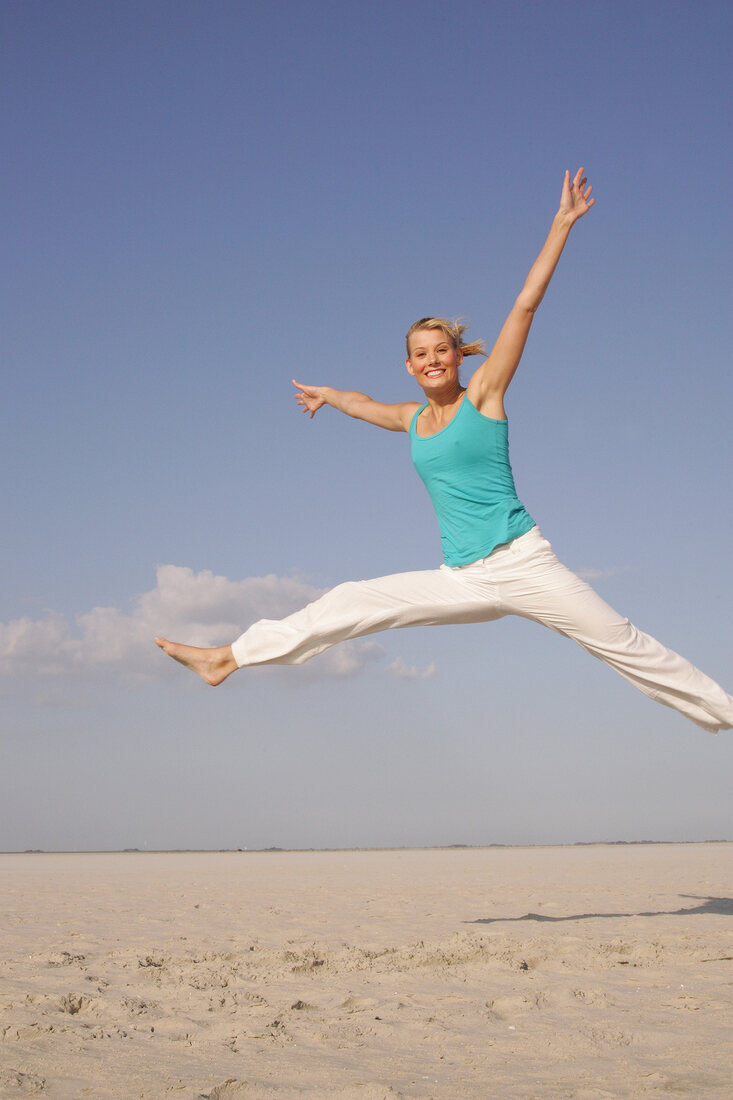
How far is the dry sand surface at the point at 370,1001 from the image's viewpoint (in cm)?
320

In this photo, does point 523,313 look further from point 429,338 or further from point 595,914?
point 595,914

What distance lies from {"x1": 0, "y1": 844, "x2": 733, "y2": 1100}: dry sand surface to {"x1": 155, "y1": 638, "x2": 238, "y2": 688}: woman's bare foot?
5.42 ft

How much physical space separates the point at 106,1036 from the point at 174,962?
1720 millimetres

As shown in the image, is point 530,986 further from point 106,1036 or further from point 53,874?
point 53,874

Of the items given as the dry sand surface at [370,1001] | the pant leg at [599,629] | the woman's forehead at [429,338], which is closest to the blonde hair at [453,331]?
the woman's forehead at [429,338]

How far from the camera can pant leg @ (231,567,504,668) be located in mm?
5379

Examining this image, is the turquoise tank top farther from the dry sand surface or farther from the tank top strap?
the dry sand surface

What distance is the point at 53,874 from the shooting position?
584 inches

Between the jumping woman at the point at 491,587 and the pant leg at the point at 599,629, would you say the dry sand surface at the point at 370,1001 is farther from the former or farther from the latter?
the jumping woman at the point at 491,587

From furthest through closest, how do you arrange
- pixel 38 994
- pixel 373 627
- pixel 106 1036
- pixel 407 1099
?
pixel 373 627 → pixel 38 994 → pixel 106 1036 → pixel 407 1099

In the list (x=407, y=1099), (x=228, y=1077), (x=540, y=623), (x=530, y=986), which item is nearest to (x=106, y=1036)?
(x=228, y=1077)

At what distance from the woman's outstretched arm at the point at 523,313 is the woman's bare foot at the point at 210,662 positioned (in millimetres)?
2125

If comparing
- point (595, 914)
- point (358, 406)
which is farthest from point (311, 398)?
point (595, 914)

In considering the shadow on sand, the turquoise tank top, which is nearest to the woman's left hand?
the turquoise tank top
